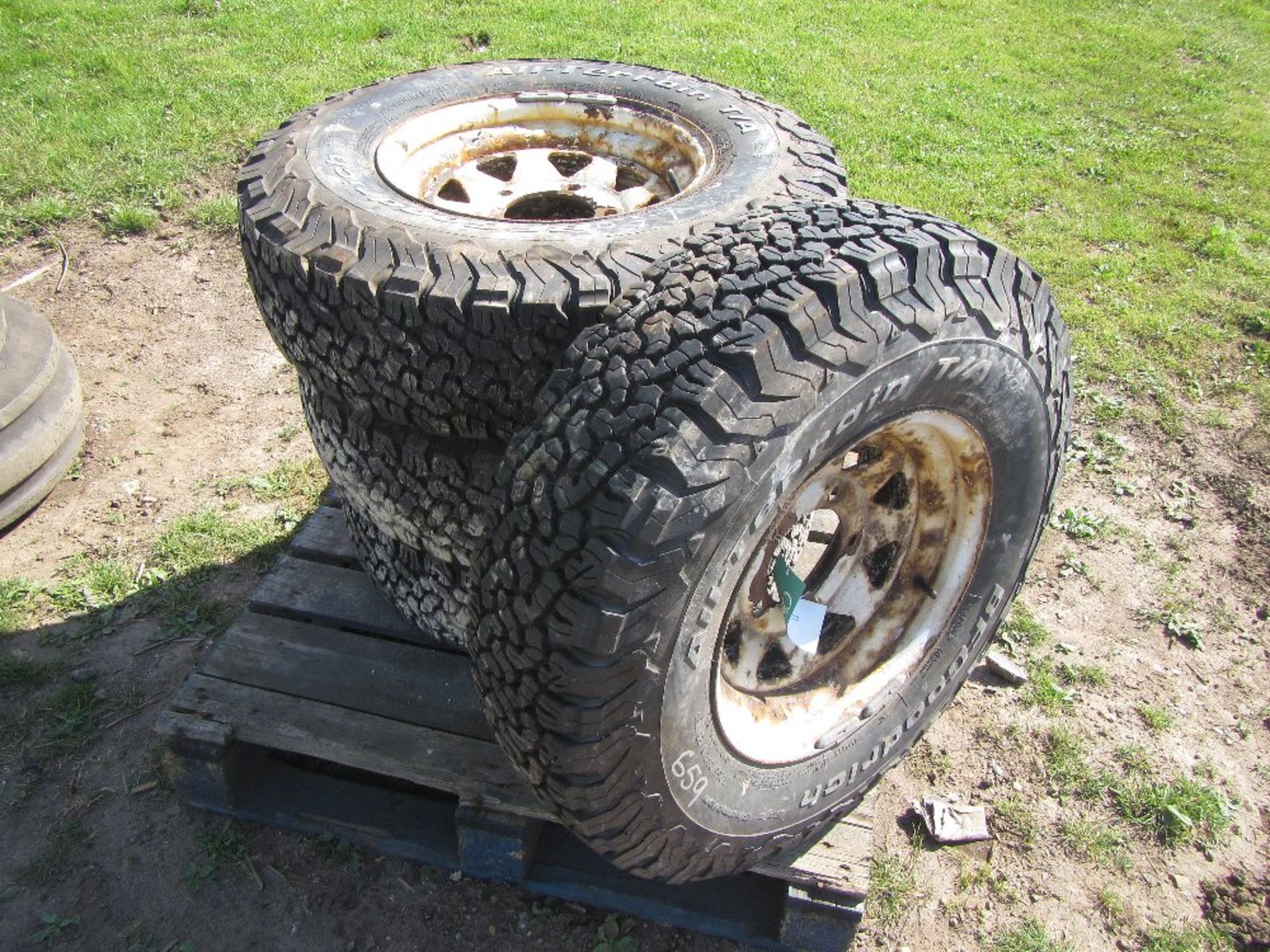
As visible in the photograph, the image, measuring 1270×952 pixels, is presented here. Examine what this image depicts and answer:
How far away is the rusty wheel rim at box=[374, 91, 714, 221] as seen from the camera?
3197 mm

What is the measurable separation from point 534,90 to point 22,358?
101 inches

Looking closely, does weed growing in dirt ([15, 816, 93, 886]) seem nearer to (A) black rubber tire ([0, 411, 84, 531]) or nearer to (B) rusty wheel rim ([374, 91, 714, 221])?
(A) black rubber tire ([0, 411, 84, 531])

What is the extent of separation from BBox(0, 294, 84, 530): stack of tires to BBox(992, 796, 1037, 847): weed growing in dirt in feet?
12.9

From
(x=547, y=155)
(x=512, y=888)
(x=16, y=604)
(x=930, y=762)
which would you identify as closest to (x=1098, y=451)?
(x=930, y=762)

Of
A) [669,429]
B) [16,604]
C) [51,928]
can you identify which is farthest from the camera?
[16,604]

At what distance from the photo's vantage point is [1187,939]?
2793 millimetres

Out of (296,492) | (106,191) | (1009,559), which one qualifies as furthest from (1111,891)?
(106,191)

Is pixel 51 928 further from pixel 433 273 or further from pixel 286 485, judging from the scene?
pixel 433 273

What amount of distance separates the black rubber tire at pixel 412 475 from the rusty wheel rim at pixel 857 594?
2.50ft

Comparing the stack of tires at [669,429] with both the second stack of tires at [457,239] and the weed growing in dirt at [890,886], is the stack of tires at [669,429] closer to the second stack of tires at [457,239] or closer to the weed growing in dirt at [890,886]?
the second stack of tires at [457,239]

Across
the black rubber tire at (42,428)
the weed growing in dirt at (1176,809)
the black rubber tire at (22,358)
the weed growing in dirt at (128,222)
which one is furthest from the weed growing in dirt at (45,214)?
the weed growing in dirt at (1176,809)

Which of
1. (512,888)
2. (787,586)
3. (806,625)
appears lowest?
(512,888)

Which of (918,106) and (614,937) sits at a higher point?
(918,106)

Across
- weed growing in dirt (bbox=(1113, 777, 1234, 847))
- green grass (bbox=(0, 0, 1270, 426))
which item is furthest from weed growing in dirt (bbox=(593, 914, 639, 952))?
green grass (bbox=(0, 0, 1270, 426))
